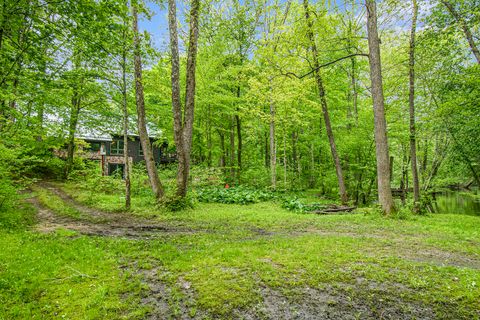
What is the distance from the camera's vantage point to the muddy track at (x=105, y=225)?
7.18 m

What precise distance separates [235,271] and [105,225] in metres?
5.81

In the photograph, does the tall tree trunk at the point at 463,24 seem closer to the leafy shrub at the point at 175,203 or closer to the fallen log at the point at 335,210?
the fallen log at the point at 335,210

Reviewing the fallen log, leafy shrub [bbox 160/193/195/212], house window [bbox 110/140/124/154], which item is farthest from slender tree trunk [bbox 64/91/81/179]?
the fallen log

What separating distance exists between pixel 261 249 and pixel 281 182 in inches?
491

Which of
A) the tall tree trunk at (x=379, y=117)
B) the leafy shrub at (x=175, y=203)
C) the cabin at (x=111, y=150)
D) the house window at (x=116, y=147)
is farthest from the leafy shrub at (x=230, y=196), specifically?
the house window at (x=116, y=147)

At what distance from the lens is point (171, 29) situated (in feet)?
33.1

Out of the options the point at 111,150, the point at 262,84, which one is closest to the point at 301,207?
the point at 262,84

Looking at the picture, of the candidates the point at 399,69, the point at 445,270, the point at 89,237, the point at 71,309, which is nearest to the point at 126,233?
the point at 89,237

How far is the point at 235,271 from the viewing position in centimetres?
429

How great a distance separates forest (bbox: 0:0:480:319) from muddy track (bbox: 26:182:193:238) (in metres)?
0.11

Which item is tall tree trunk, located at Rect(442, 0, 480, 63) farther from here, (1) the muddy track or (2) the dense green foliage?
(1) the muddy track

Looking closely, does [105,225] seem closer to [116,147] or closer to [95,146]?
[116,147]

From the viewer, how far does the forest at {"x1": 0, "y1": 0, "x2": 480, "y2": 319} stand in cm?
360

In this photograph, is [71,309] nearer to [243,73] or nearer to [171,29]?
[171,29]
